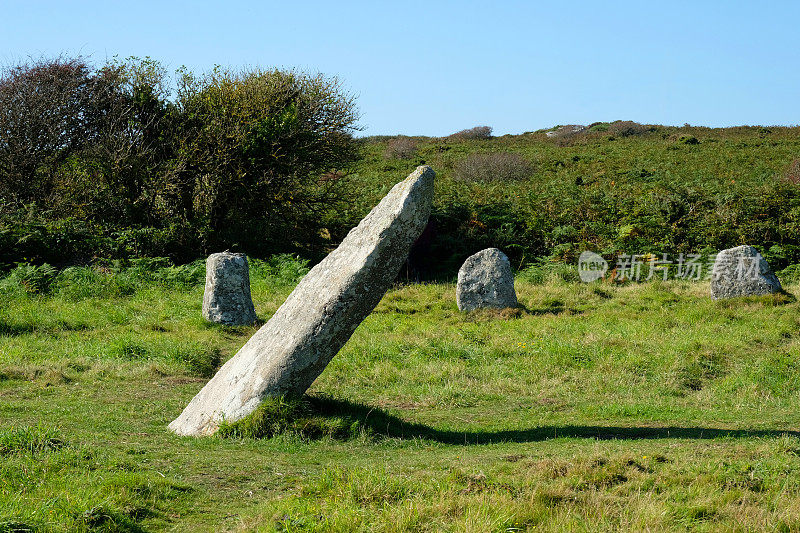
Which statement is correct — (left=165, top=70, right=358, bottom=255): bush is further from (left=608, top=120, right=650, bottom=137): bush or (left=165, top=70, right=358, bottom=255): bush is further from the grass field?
(left=608, top=120, right=650, bottom=137): bush

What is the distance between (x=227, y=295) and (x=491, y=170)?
2643 centimetres

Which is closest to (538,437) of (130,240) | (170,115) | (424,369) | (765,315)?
(424,369)

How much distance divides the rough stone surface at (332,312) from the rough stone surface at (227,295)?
7165mm

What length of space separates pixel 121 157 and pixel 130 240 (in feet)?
9.20

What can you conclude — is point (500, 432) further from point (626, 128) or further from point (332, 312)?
point (626, 128)

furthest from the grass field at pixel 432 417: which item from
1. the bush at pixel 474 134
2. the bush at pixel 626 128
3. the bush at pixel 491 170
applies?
the bush at pixel 474 134

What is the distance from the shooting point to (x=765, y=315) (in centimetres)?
1525

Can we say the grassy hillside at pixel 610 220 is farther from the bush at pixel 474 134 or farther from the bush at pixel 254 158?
the bush at pixel 474 134

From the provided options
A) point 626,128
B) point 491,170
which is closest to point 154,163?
point 491,170

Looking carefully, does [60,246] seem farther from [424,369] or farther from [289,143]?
[424,369]

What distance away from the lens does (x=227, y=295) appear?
1551 cm

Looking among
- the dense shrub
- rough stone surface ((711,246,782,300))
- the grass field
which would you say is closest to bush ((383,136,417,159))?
the dense shrub

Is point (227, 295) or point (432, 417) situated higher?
point (227, 295)

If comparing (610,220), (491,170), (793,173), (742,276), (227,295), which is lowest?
(227,295)
